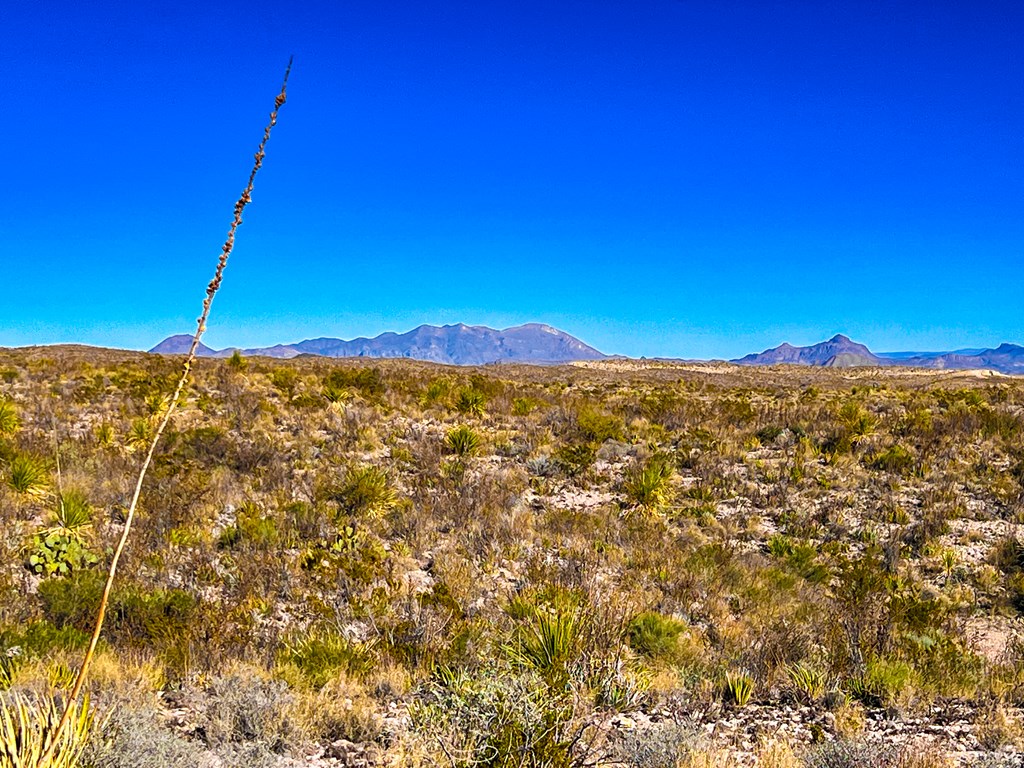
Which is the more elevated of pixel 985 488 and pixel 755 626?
pixel 985 488

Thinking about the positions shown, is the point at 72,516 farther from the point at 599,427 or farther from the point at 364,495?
the point at 599,427

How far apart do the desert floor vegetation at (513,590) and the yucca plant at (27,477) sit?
2.5 inches

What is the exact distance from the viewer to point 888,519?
32.3ft

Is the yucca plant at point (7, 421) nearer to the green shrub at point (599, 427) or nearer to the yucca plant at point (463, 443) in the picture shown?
the yucca plant at point (463, 443)

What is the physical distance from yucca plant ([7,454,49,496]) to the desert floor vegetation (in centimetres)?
6

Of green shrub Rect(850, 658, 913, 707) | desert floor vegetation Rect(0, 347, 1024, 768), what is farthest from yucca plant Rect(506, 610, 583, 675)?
green shrub Rect(850, 658, 913, 707)

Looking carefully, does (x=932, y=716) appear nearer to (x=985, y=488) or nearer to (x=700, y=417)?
(x=985, y=488)

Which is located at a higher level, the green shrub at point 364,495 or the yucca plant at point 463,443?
the yucca plant at point 463,443

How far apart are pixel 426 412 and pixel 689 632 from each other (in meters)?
11.2

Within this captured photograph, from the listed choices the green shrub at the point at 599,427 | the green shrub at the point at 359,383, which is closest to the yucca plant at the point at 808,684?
the green shrub at the point at 599,427

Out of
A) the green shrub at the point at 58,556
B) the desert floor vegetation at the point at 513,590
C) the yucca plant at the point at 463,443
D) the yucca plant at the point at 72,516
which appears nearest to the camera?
the desert floor vegetation at the point at 513,590

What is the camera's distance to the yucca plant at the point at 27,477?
827 cm

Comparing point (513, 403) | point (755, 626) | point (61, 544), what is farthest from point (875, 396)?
point (61, 544)

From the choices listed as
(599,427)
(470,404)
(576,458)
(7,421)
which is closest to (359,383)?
(470,404)
